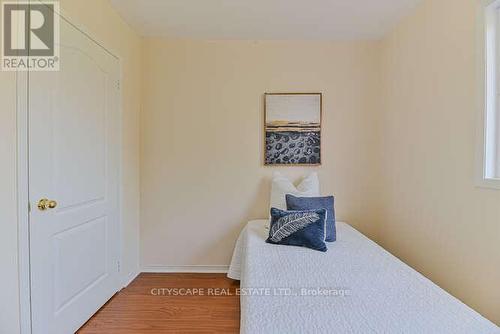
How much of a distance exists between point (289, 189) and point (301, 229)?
26.0 inches

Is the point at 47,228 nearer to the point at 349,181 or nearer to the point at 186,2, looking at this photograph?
the point at 186,2

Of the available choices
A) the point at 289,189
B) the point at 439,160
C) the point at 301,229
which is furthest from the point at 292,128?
the point at 439,160

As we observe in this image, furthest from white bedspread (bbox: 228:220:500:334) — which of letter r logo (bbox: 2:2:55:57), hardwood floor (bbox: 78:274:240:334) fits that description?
letter r logo (bbox: 2:2:55:57)

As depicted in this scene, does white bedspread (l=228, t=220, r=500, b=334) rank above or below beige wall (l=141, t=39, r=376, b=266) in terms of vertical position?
below

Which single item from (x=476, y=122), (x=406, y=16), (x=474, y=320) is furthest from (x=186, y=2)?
(x=474, y=320)

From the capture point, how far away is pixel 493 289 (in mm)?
1732

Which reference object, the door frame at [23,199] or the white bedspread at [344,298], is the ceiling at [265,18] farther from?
the white bedspread at [344,298]

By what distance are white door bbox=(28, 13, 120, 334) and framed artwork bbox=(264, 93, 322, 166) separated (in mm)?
1445

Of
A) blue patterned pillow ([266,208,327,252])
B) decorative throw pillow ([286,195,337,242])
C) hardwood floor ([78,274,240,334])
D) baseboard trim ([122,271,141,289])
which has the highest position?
decorative throw pillow ([286,195,337,242])

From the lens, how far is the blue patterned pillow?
2381 mm

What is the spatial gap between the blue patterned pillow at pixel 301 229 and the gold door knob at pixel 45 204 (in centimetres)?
151

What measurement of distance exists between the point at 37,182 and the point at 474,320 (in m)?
2.23

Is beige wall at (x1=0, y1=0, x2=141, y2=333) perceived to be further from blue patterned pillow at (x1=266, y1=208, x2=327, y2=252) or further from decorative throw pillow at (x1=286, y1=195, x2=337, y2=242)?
decorative throw pillow at (x1=286, y1=195, x2=337, y2=242)

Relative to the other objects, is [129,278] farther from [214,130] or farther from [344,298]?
[344,298]
